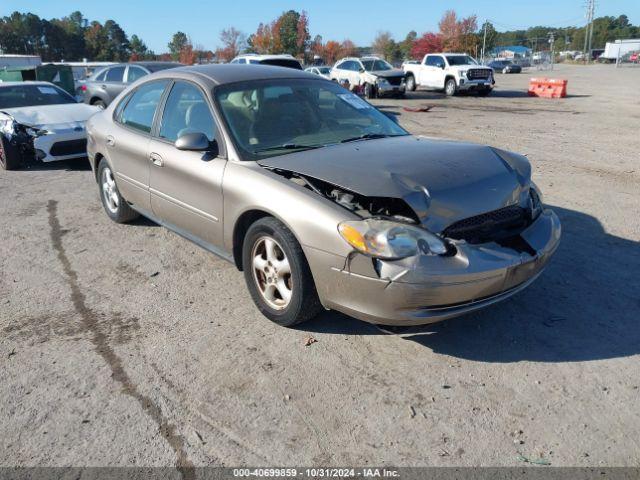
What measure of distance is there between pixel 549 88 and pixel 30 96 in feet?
67.2

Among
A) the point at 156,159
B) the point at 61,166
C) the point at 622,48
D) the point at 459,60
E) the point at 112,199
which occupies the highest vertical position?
the point at 622,48

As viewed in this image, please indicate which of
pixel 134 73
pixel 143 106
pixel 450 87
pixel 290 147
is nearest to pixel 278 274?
pixel 290 147

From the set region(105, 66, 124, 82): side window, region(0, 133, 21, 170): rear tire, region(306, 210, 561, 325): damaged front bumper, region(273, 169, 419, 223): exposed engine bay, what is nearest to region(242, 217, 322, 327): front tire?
region(306, 210, 561, 325): damaged front bumper

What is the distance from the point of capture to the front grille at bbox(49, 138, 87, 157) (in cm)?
873

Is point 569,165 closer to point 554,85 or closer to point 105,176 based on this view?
point 105,176

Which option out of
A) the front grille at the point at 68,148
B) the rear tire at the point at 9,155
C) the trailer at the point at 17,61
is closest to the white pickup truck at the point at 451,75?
the front grille at the point at 68,148

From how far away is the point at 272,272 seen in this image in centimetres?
363

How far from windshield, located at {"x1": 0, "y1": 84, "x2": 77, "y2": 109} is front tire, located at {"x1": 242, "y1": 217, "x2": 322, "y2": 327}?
8.01 metres

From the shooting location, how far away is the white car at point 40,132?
8734 millimetres

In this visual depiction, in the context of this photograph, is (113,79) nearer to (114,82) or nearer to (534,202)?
(114,82)

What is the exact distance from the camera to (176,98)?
4605 millimetres

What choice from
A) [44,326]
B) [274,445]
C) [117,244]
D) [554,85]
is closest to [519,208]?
[274,445]

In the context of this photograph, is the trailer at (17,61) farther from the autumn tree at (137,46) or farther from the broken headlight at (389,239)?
the autumn tree at (137,46)

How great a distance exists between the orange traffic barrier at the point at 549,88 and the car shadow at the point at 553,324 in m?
20.6
